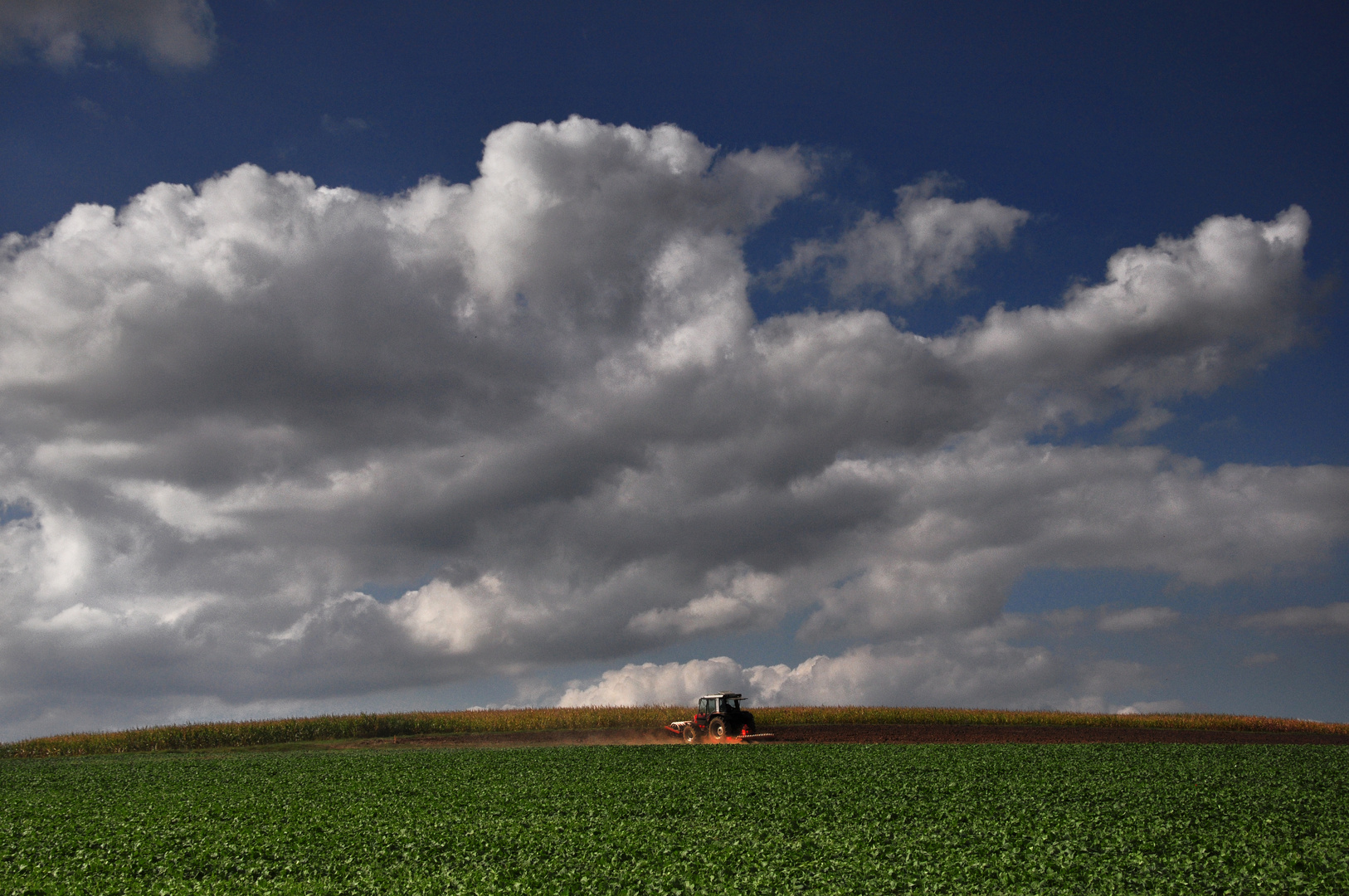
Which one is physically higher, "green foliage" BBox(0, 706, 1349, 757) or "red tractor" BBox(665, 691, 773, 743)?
"red tractor" BBox(665, 691, 773, 743)

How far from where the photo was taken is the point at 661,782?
26641 millimetres

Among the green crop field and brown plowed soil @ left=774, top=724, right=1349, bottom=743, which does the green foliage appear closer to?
brown plowed soil @ left=774, top=724, right=1349, bottom=743

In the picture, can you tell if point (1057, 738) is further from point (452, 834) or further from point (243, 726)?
point (243, 726)

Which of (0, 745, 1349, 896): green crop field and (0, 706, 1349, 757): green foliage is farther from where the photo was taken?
(0, 706, 1349, 757): green foliage

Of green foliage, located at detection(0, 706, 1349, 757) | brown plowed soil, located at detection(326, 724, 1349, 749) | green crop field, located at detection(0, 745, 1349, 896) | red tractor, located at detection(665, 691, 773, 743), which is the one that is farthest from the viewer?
green foliage, located at detection(0, 706, 1349, 757)

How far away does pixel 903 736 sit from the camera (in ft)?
168

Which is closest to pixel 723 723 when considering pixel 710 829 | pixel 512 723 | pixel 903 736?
pixel 903 736

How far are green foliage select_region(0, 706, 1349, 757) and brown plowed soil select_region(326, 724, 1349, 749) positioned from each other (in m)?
2.09

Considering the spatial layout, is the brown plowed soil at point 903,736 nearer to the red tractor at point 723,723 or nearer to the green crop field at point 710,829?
the red tractor at point 723,723

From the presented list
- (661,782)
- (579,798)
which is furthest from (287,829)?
(661,782)

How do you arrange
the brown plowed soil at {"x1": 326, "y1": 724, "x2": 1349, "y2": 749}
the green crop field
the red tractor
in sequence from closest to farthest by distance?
1. the green crop field
2. the red tractor
3. the brown plowed soil at {"x1": 326, "y1": 724, "x2": 1349, "y2": 749}

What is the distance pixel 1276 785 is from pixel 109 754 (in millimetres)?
61974

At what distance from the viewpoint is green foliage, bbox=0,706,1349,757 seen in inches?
2312

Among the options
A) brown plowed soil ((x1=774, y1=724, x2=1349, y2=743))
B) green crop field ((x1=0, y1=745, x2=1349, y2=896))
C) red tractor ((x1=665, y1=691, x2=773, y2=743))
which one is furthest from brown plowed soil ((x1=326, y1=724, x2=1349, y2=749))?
green crop field ((x1=0, y1=745, x2=1349, y2=896))
